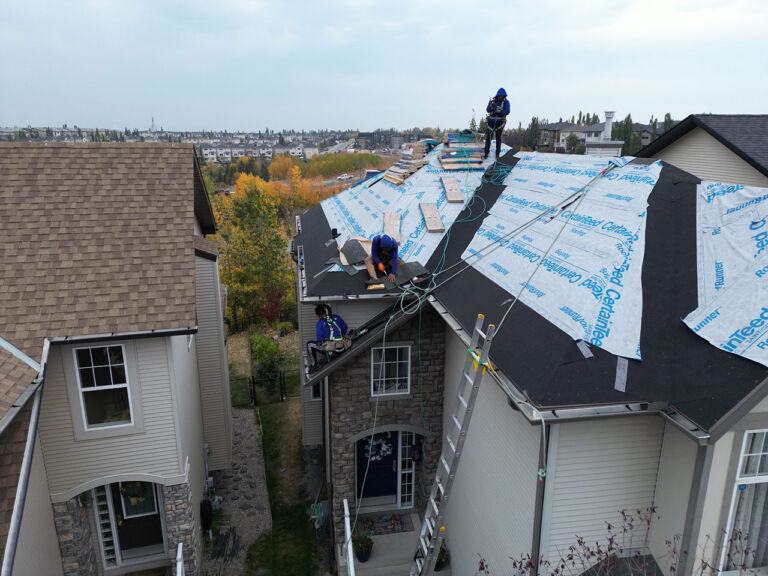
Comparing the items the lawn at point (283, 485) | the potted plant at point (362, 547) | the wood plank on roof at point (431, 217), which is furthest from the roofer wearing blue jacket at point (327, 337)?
the lawn at point (283, 485)

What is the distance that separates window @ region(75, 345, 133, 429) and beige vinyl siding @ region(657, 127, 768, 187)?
18.5 metres

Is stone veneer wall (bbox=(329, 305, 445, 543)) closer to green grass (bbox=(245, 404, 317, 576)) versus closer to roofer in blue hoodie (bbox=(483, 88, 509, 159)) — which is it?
green grass (bbox=(245, 404, 317, 576))

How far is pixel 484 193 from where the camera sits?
13.2m

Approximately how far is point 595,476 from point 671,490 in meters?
0.93

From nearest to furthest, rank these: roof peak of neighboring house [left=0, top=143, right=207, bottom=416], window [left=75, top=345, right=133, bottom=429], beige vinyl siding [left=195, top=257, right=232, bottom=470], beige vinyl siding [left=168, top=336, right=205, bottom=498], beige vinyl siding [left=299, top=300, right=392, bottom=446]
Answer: roof peak of neighboring house [left=0, top=143, right=207, bottom=416] < window [left=75, top=345, right=133, bottom=429] < beige vinyl siding [left=168, top=336, right=205, bottom=498] < beige vinyl siding [left=299, top=300, right=392, bottom=446] < beige vinyl siding [left=195, top=257, right=232, bottom=470]

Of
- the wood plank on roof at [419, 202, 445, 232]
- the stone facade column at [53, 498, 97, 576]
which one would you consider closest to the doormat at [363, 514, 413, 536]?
the stone facade column at [53, 498, 97, 576]

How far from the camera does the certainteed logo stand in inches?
229

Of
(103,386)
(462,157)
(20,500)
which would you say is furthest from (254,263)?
(20,500)

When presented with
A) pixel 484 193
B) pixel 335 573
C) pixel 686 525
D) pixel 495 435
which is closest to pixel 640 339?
pixel 686 525

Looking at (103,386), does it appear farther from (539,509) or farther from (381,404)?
(539,509)

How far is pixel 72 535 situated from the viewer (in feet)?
31.5

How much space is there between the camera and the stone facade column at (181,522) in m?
10.1

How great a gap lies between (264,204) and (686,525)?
25.7 metres

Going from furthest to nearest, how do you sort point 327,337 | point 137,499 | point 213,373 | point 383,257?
1. point 213,373
2. point 383,257
3. point 137,499
4. point 327,337
